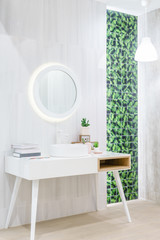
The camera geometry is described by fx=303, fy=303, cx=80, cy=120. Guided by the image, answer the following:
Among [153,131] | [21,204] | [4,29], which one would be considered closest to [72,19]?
[4,29]

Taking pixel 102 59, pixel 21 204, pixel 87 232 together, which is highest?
pixel 102 59

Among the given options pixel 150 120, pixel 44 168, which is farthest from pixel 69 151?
pixel 150 120

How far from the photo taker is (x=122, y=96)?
13.7 feet

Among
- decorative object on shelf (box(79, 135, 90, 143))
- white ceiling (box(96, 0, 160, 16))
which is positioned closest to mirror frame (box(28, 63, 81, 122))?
decorative object on shelf (box(79, 135, 90, 143))

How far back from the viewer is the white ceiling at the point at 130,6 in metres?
3.81

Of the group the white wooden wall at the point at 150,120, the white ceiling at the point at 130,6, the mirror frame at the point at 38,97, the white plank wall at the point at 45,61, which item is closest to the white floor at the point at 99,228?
the white plank wall at the point at 45,61

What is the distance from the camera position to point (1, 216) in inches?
121

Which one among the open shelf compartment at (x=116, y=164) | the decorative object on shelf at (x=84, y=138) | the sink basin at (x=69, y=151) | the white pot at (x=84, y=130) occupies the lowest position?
the open shelf compartment at (x=116, y=164)

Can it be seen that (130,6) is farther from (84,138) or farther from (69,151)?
(69,151)

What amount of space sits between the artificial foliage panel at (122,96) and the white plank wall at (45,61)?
257 mm

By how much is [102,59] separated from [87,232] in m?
2.07

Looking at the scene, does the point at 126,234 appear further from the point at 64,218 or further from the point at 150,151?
the point at 150,151

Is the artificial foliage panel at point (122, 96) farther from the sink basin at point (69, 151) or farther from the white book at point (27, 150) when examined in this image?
the white book at point (27, 150)

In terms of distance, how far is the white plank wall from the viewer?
3123 mm
